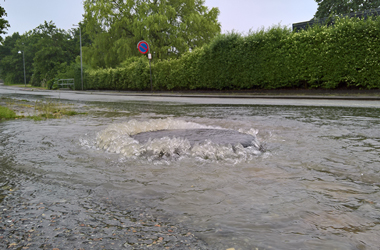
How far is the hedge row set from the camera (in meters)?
18.1

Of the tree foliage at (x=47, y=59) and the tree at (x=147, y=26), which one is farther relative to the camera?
the tree foliage at (x=47, y=59)

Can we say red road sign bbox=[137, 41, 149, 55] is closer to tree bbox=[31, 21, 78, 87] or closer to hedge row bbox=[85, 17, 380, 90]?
hedge row bbox=[85, 17, 380, 90]

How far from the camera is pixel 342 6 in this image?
43656mm

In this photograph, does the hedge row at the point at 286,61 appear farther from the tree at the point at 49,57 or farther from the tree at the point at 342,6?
the tree at the point at 49,57

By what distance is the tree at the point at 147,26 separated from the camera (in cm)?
3956

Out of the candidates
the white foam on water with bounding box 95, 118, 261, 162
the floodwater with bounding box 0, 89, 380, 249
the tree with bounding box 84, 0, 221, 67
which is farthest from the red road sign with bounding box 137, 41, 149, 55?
the white foam on water with bounding box 95, 118, 261, 162

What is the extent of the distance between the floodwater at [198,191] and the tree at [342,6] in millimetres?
43200

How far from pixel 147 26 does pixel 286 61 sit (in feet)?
70.8

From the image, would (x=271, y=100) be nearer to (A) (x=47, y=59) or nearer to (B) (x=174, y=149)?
(B) (x=174, y=149)

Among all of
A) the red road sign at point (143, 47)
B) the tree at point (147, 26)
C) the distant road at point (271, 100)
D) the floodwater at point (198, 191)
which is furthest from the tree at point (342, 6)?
the floodwater at point (198, 191)

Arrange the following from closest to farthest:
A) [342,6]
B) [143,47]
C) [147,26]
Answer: [143,47]
[147,26]
[342,6]

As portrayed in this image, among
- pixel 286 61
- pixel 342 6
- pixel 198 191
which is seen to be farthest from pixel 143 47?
pixel 198 191

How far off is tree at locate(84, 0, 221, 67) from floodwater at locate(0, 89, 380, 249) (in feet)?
115

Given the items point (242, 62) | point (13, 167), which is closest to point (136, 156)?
point (13, 167)
